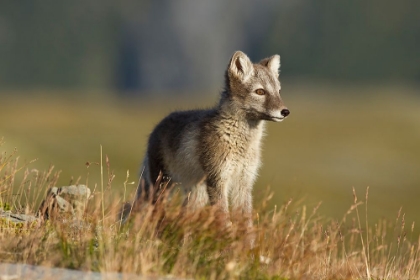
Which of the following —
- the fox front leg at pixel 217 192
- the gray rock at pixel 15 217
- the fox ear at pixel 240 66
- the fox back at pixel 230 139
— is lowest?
the gray rock at pixel 15 217

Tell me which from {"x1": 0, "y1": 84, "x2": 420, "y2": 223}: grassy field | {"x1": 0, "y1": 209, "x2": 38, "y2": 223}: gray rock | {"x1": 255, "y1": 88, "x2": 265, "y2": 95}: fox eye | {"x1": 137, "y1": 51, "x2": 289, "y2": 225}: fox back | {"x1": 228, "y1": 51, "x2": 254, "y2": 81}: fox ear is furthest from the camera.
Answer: {"x1": 0, "y1": 84, "x2": 420, "y2": 223}: grassy field

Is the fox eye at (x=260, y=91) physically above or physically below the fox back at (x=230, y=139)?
above

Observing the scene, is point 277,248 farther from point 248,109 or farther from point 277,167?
point 277,167

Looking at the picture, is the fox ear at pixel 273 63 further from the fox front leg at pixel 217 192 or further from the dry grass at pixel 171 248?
the dry grass at pixel 171 248

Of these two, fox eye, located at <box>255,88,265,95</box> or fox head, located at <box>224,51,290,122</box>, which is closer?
Answer: fox head, located at <box>224,51,290,122</box>

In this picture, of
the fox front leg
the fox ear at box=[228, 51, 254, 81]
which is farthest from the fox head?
the fox front leg

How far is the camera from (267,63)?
11.7 metres

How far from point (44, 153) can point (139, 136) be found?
71.3 ft

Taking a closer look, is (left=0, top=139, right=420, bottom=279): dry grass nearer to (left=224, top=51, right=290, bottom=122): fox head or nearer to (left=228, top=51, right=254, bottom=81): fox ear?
(left=224, top=51, right=290, bottom=122): fox head

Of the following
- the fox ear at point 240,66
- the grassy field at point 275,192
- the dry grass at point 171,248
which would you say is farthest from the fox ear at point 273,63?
the dry grass at point 171,248

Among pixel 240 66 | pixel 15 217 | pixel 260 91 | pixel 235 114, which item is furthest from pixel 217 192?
pixel 15 217

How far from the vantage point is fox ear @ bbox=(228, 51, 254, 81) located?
436 inches

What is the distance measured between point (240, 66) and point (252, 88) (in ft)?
1.47

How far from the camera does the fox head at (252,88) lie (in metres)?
10.8
